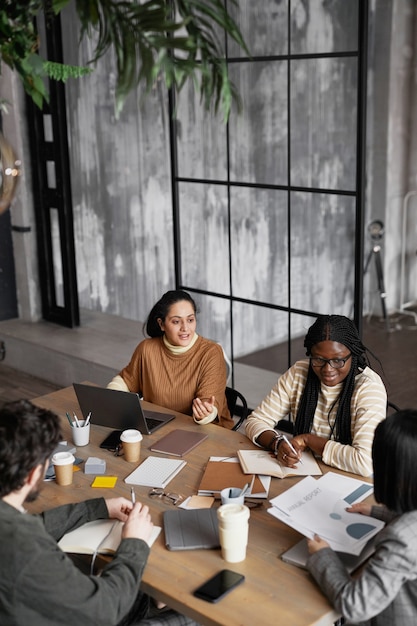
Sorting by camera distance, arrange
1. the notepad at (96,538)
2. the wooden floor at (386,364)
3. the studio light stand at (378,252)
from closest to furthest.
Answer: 1. the notepad at (96,538)
2. the wooden floor at (386,364)
3. the studio light stand at (378,252)

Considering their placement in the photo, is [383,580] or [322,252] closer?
[383,580]

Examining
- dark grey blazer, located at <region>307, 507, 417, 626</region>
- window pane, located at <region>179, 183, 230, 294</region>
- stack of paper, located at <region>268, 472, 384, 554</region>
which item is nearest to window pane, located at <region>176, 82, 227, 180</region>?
window pane, located at <region>179, 183, 230, 294</region>

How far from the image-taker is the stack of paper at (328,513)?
7.15 feet

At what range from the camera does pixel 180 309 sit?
3.35m

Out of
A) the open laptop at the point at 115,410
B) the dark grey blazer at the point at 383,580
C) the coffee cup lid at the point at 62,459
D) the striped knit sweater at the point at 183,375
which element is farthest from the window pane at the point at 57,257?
the dark grey blazer at the point at 383,580

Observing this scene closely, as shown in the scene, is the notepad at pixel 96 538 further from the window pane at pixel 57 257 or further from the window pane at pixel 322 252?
the window pane at pixel 322 252

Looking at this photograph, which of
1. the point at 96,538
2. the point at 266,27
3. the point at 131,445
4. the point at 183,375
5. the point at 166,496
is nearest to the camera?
the point at 96,538

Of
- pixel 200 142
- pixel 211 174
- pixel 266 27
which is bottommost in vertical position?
pixel 211 174

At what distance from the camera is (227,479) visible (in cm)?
259

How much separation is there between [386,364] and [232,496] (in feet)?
14.2

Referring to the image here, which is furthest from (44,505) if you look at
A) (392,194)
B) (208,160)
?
(392,194)

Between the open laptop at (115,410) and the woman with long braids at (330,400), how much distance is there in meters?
0.39

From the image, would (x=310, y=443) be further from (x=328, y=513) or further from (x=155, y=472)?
(x=155, y=472)

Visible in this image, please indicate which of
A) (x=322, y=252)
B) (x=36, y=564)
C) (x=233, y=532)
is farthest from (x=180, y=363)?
(x=322, y=252)
